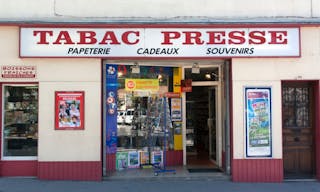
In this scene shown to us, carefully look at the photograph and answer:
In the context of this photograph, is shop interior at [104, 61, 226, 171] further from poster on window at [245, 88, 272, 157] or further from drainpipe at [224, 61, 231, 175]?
Result: poster on window at [245, 88, 272, 157]

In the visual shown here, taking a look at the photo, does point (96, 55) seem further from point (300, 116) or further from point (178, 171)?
point (300, 116)

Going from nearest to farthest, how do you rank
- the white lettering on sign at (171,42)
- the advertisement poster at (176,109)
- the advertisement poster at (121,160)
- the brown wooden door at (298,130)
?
the white lettering on sign at (171,42) < the brown wooden door at (298,130) < the advertisement poster at (121,160) < the advertisement poster at (176,109)

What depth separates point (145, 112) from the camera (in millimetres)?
10805

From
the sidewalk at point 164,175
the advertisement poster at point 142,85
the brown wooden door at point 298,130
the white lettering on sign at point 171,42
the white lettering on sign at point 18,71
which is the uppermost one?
the white lettering on sign at point 171,42

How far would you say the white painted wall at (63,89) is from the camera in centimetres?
916

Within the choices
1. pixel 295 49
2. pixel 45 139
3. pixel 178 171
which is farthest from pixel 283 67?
pixel 45 139

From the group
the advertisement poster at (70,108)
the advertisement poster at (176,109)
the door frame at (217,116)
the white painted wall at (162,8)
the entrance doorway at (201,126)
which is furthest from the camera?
the entrance doorway at (201,126)

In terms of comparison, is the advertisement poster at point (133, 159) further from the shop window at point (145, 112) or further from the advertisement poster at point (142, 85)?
the advertisement poster at point (142, 85)

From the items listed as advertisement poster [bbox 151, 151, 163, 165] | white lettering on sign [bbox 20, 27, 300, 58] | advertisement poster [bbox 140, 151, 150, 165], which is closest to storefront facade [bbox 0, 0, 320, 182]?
white lettering on sign [bbox 20, 27, 300, 58]

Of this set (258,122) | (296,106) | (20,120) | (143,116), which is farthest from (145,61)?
(296,106)

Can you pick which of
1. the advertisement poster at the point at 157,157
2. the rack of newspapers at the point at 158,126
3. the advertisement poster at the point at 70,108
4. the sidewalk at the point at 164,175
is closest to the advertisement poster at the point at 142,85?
the rack of newspapers at the point at 158,126

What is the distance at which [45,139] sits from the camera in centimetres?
914

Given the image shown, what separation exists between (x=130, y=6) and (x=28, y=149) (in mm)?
4534

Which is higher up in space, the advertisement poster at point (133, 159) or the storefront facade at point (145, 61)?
the storefront facade at point (145, 61)
